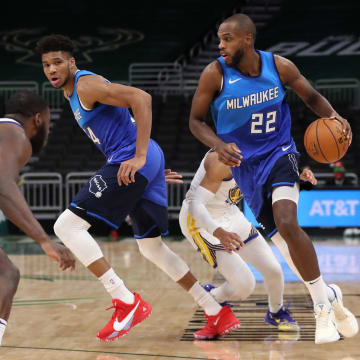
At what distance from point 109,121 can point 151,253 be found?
3.19ft

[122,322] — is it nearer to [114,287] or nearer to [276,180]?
[114,287]

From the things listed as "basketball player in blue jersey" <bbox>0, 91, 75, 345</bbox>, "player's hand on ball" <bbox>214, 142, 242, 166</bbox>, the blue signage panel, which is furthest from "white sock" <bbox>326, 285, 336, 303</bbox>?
the blue signage panel

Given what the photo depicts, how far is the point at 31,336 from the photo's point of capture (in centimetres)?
480

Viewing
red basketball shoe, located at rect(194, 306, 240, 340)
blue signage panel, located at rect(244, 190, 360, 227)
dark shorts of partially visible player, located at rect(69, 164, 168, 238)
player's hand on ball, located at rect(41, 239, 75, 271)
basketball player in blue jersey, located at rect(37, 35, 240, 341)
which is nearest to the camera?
player's hand on ball, located at rect(41, 239, 75, 271)

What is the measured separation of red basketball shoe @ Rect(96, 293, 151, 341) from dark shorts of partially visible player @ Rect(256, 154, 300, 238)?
97cm

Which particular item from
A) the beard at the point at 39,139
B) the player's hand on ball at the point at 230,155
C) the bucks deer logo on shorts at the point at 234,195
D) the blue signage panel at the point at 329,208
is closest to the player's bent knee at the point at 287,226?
the player's hand on ball at the point at 230,155

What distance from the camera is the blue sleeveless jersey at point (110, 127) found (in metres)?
4.67

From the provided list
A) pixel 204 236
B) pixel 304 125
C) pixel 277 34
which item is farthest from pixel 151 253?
pixel 277 34

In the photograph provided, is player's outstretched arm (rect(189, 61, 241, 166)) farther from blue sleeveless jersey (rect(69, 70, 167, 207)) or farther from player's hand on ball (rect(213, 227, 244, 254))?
player's hand on ball (rect(213, 227, 244, 254))

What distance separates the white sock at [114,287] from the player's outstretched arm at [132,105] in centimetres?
60

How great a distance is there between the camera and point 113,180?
15.1 feet

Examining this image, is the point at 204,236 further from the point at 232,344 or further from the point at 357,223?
the point at 357,223

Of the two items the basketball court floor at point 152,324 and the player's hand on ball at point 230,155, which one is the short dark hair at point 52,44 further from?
the basketball court floor at point 152,324

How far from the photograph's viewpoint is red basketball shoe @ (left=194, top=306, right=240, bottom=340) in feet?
15.7
